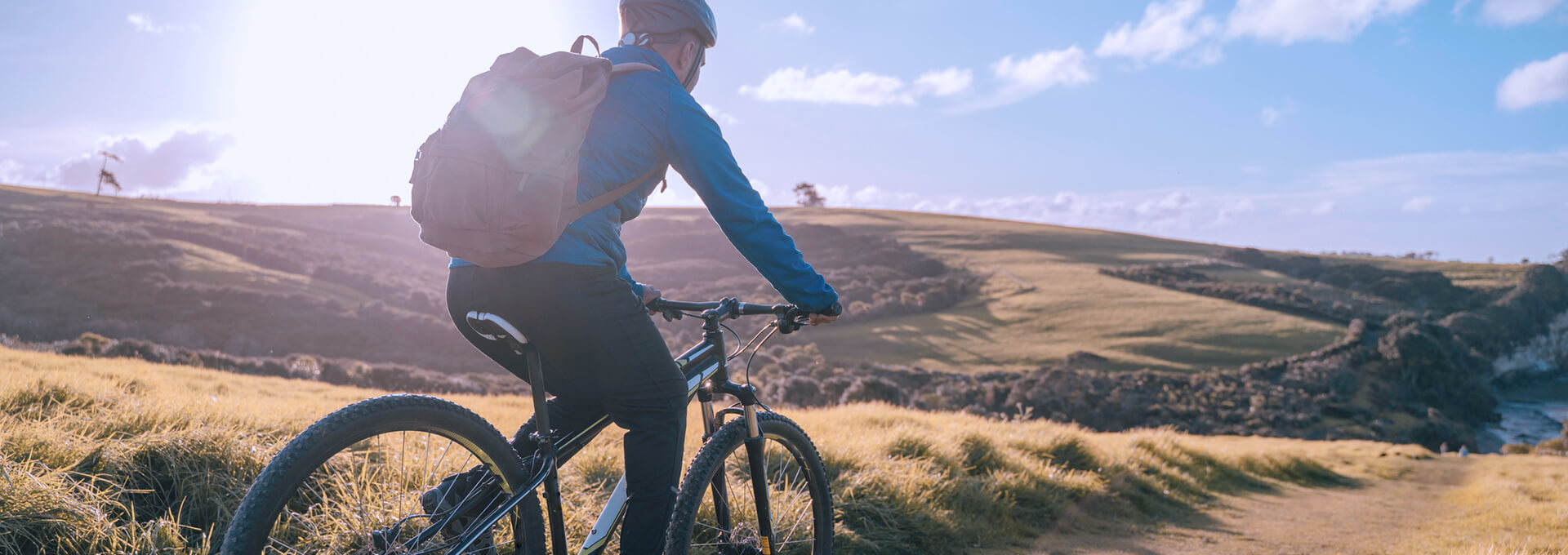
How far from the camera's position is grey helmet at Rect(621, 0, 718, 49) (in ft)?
7.89

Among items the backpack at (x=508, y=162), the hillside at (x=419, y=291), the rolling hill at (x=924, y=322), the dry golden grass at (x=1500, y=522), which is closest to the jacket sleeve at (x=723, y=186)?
the backpack at (x=508, y=162)

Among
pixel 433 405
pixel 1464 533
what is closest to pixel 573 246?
pixel 433 405

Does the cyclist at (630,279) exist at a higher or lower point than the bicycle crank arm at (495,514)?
higher

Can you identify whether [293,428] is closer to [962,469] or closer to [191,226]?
[962,469]

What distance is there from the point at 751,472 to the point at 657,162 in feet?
4.03

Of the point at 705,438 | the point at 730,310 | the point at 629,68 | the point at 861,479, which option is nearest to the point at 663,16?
the point at 629,68

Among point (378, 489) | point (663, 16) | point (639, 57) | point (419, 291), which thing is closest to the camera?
point (639, 57)

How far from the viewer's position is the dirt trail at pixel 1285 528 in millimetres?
5266

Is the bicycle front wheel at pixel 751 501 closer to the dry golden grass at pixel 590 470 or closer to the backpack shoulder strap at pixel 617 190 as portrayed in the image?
the dry golden grass at pixel 590 470

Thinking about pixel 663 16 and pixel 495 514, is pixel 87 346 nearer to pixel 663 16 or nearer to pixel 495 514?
pixel 495 514

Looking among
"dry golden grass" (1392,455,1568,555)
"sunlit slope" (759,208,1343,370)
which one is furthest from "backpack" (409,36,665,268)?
"sunlit slope" (759,208,1343,370)

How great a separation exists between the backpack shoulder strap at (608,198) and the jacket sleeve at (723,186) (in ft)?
0.24

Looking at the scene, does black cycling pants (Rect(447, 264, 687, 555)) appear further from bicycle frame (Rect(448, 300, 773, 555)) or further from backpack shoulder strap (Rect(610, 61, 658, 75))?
backpack shoulder strap (Rect(610, 61, 658, 75))

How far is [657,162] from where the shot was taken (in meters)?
2.25
